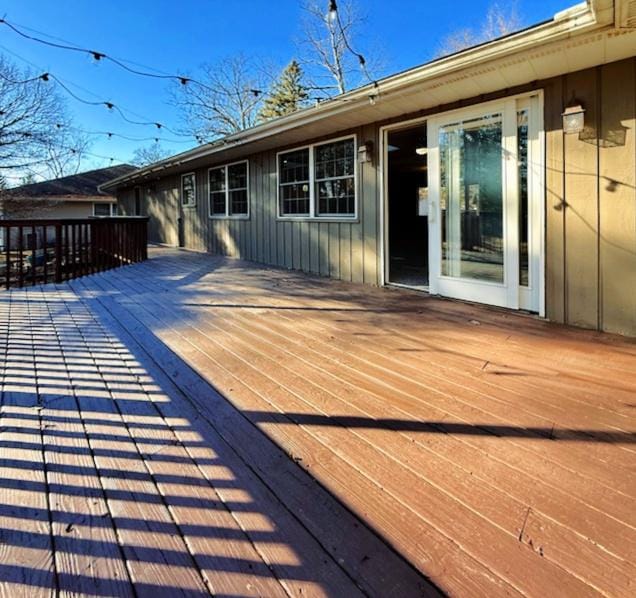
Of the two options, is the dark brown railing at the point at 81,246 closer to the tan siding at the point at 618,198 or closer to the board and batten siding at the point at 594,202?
the board and batten siding at the point at 594,202

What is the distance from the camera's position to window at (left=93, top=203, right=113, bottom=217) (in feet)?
71.1

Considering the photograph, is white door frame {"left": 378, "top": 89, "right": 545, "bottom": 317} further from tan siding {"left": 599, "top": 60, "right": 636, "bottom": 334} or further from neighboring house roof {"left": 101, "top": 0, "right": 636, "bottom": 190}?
tan siding {"left": 599, "top": 60, "right": 636, "bottom": 334}

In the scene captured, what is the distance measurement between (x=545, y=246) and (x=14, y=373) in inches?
161

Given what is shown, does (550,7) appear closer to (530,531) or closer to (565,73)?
(565,73)

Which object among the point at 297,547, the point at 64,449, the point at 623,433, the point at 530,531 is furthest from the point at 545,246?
the point at 64,449

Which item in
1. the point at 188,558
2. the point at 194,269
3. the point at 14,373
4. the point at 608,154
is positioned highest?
the point at 608,154

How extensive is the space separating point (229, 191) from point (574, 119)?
715 cm

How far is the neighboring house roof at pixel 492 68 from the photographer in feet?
9.46

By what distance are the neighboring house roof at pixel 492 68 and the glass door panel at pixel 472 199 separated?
1.15 feet

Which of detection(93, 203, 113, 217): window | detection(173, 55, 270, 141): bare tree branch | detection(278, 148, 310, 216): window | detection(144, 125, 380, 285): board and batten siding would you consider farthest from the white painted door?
detection(93, 203, 113, 217): window

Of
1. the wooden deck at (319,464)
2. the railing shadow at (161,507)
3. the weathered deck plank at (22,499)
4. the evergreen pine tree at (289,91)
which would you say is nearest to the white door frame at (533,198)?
the wooden deck at (319,464)

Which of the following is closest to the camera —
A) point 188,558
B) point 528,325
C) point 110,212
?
point 188,558

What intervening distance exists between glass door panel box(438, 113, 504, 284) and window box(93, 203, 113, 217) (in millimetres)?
20458

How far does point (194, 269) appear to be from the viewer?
7742 millimetres
